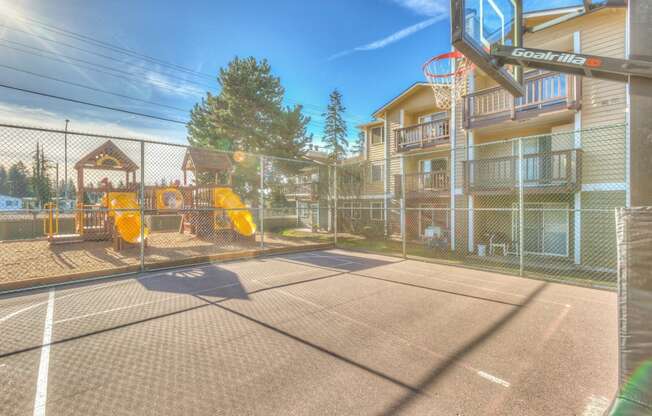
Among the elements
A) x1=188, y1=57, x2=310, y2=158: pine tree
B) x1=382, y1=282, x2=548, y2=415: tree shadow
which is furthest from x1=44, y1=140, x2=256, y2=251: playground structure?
x1=382, y1=282, x2=548, y2=415: tree shadow

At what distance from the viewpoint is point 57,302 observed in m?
4.79

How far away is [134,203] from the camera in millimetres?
10828

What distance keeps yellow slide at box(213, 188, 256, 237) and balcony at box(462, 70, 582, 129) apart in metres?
10.0

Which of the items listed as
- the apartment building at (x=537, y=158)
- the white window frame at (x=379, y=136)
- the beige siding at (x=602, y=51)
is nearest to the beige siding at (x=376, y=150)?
the white window frame at (x=379, y=136)

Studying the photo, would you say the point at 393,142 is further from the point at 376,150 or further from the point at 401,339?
the point at 401,339

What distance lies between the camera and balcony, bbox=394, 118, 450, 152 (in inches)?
523

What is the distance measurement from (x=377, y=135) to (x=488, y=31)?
47.9 feet

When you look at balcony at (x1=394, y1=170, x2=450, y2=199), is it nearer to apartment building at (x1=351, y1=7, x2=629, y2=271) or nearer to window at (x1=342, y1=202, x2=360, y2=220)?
apartment building at (x1=351, y1=7, x2=629, y2=271)

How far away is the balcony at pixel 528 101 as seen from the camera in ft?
30.8

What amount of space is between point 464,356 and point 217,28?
50.1 ft

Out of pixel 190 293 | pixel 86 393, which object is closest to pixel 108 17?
pixel 190 293

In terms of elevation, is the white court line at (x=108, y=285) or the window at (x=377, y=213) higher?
the window at (x=377, y=213)

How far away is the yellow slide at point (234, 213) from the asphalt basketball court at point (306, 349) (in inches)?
263

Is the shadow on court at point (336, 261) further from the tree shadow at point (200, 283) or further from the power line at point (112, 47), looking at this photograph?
the power line at point (112, 47)
